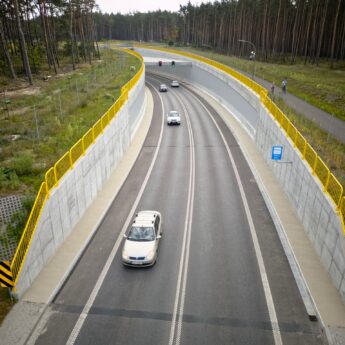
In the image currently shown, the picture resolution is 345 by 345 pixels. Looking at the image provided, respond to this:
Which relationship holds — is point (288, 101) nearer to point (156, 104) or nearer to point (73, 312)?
point (156, 104)

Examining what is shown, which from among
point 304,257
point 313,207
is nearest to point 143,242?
point 304,257

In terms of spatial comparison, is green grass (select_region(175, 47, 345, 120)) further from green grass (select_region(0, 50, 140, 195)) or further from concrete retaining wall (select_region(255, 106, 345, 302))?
green grass (select_region(0, 50, 140, 195))

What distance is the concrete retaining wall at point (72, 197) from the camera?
13.4 metres

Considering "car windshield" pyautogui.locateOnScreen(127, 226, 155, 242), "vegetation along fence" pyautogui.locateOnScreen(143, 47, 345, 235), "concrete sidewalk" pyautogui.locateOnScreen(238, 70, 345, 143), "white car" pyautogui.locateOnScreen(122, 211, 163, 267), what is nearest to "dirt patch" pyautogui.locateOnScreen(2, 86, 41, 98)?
"vegetation along fence" pyautogui.locateOnScreen(143, 47, 345, 235)

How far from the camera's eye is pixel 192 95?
5675cm

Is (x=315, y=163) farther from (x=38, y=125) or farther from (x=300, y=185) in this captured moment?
(x=38, y=125)

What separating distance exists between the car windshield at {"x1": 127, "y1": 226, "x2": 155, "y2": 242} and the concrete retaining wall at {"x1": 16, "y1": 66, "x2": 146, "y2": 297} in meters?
3.46

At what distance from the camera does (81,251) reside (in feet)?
51.6

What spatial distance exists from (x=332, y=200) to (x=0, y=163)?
17215mm

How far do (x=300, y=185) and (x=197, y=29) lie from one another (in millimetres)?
123617

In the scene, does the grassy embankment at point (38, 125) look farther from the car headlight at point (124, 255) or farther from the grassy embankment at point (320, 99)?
the grassy embankment at point (320, 99)

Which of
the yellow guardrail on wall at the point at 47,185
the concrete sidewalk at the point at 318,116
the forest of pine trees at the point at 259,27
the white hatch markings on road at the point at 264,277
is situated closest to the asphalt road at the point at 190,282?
the white hatch markings on road at the point at 264,277

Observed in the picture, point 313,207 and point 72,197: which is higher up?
point 313,207

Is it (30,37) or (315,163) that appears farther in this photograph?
(30,37)
